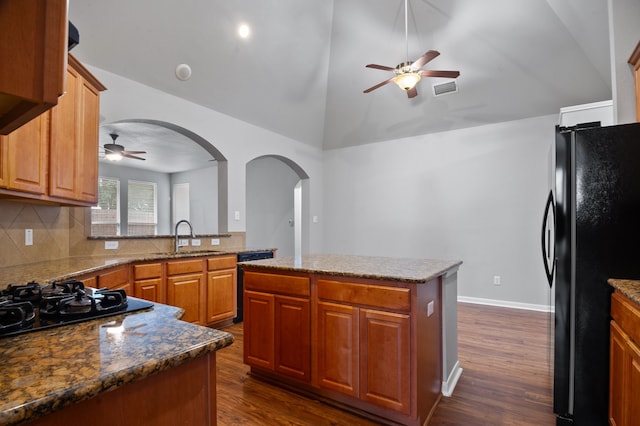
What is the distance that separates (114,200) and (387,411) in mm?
8177

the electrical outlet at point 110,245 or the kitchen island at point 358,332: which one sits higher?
the electrical outlet at point 110,245

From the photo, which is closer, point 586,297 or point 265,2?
point 586,297

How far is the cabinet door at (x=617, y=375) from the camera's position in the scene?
4.81 ft

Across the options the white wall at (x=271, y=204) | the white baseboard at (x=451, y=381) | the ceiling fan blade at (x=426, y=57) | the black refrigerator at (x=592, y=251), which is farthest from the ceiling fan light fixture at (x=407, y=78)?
the white wall at (x=271, y=204)

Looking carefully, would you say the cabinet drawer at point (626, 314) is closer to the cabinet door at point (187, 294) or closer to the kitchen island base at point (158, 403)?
the kitchen island base at point (158, 403)

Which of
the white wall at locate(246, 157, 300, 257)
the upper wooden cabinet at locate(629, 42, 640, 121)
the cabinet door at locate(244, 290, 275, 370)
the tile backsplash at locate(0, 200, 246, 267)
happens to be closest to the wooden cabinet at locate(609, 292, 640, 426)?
the upper wooden cabinet at locate(629, 42, 640, 121)

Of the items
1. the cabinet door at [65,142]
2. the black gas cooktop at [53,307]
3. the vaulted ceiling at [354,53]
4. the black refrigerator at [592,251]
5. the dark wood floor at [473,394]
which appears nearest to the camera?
the black gas cooktop at [53,307]

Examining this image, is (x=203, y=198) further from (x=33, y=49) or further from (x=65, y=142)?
(x=33, y=49)

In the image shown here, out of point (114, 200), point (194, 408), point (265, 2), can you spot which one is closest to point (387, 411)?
point (194, 408)

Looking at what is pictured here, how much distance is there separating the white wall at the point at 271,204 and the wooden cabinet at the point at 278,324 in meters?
4.83

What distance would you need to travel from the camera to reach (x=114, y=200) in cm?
784

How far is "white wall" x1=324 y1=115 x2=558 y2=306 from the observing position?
435 cm

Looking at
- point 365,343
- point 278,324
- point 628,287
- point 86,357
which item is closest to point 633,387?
point 628,287

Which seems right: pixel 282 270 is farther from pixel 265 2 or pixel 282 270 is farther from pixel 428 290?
pixel 265 2
